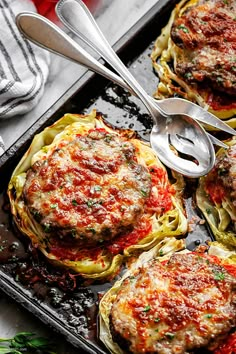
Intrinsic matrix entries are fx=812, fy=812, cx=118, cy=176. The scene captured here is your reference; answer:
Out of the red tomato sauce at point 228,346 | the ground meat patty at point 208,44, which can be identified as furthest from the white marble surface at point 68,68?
the red tomato sauce at point 228,346

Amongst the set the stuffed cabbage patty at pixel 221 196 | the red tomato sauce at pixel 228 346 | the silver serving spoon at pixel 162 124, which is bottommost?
the red tomato sauce at pixel 228 346

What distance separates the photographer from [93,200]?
5801 millimetres

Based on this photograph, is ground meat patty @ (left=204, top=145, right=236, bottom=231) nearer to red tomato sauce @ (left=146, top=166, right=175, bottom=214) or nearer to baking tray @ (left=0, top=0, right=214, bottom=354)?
baking tray @ (left=0, top=0, right=214, bottom=354)

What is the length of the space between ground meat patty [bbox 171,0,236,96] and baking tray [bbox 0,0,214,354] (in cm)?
29

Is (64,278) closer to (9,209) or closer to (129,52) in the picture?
(9,209)

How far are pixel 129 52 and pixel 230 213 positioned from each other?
5.15ft

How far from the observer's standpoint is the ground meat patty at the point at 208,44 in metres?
6.20

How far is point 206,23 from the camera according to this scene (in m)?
6.37

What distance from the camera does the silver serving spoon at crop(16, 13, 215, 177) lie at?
6.07m

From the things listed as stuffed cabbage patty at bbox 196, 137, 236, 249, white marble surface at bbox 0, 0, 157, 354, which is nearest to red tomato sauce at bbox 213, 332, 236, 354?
stuffed cabbage patty at bbox 196, 137, 236, 249

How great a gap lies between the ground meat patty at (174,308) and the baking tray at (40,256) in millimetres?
345

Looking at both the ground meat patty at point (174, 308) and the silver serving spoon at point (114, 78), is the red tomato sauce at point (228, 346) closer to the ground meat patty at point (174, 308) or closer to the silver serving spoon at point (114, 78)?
the ground meat patty at point (174, 308)

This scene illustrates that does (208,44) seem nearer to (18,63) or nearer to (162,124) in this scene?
(162,124)

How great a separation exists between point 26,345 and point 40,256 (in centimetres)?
66
